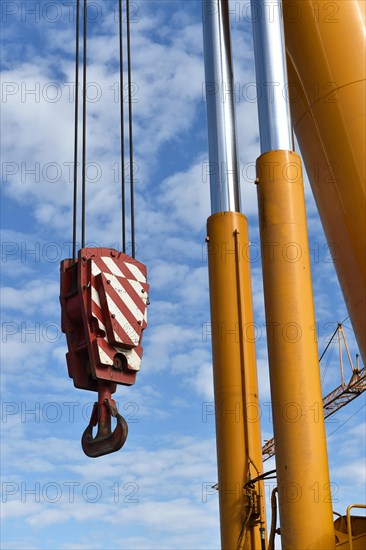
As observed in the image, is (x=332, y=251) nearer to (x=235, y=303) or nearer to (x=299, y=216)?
(x=299, y=216)

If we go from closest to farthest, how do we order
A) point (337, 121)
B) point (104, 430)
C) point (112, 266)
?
point (104, 430) → point (112, 266) → point (337, 121)

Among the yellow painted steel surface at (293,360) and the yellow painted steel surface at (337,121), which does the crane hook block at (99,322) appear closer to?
the yellow painted steel surface at (293,360)

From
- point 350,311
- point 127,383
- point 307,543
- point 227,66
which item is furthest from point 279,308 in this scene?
point 227,66

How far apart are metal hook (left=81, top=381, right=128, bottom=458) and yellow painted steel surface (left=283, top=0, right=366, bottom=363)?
168cm

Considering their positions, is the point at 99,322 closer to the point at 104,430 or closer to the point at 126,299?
the point at 126,299

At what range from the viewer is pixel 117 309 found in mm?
4586

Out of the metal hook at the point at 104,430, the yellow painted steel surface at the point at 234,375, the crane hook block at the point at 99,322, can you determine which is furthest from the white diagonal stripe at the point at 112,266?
the yellow painted steel surface at the point at 234,375

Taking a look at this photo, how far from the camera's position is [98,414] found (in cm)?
451

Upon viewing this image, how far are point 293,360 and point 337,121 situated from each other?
1.58 m

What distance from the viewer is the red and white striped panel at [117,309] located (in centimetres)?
454

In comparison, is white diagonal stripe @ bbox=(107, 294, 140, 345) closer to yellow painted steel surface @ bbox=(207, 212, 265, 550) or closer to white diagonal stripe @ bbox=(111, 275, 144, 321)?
white diagonal stripe @ bbox=(111, 275, 144, 321)

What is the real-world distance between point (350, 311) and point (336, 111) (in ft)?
4.27

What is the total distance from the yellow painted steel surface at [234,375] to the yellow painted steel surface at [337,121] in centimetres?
75

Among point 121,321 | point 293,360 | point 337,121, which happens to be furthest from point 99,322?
point 337,121
